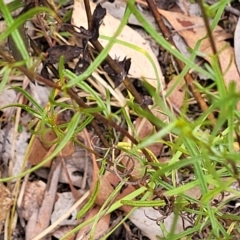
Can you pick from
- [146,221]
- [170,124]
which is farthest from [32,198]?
[170,124]

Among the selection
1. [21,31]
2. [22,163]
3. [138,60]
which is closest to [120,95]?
[138,60]

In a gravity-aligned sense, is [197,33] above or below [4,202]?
above

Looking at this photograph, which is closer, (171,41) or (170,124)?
(170,124)

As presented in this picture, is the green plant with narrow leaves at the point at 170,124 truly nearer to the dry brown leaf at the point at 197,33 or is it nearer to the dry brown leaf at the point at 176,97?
the dry brown leaf at the point at 176,97

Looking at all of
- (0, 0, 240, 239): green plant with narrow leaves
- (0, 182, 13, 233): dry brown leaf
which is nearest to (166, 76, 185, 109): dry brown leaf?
(0, 0, 240, 239): green plant with narrow leaves

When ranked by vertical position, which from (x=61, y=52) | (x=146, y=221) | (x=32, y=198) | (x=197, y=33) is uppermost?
(x=61, y=52)

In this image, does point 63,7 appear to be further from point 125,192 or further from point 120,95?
point 125,192

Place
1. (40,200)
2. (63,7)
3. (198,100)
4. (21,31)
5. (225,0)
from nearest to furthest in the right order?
(225,0) → (21,31) → (198,100) → (40,200) → (63,7)

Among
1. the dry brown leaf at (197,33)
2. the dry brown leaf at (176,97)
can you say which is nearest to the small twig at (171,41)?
the dry brown leaf at (176,97)

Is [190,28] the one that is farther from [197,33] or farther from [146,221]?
[146,221]
